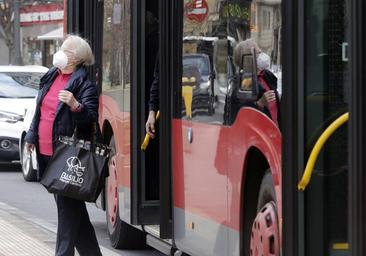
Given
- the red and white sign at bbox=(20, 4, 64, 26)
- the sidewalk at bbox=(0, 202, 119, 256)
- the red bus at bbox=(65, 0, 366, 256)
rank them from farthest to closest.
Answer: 1. the red and white sign at bbox=(20, 4, 64, 26)
2. the sidewalk at bbox=(0, 202, 119, 256)
3. the red bus at bbox=(65, 0, 366, 256)

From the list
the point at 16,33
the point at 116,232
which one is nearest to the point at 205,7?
the point at 116,232

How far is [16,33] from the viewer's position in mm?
36344

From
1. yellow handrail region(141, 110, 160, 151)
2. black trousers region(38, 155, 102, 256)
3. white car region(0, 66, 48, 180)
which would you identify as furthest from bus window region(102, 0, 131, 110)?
white car region(0, 66, 48, 180)

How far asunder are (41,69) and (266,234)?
14.9 metres

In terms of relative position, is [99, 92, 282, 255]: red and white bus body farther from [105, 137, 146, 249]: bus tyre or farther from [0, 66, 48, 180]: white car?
[0, 66, 48, 180]: white car

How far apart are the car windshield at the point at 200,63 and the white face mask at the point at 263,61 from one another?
1.03 metres

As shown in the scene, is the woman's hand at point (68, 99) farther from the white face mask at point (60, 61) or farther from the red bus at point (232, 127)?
the red bus at point (232, 127)

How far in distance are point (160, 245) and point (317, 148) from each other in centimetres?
360

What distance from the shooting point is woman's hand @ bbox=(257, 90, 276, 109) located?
5355 millimetres

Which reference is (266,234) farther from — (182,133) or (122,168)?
(122,168)

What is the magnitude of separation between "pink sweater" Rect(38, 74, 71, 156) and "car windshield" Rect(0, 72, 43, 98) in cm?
1140

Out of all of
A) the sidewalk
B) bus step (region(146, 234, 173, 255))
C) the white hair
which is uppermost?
the white hair

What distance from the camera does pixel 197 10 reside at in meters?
6.80

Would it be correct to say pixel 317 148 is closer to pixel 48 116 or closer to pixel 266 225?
pixel 266 225
